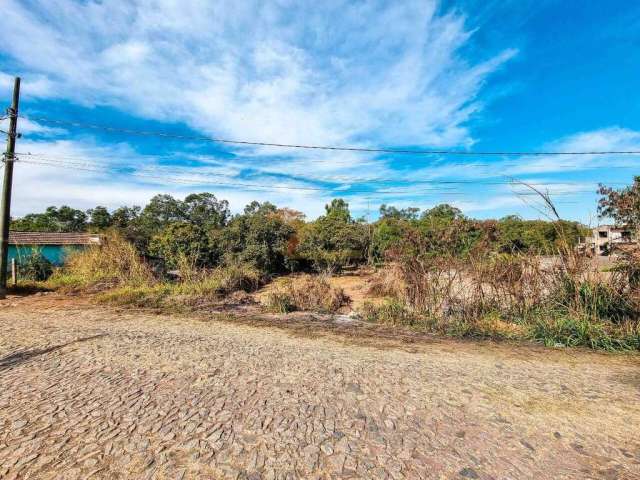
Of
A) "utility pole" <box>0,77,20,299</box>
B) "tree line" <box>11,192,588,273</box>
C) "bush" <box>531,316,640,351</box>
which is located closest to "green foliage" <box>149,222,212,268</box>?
"tree line" <box>11,192,588,273</box>

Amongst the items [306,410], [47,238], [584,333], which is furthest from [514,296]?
[47,238]

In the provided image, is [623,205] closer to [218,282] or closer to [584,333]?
[584,333]

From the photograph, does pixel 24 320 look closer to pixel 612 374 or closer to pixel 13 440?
pixel 13 440

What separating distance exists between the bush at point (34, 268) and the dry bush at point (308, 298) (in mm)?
9049

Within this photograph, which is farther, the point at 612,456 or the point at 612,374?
the point at 612,374

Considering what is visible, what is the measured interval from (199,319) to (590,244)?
307 inches

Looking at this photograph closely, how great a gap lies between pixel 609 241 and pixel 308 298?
251 inches

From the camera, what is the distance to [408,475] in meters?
2.35

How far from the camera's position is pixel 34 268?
497 inches

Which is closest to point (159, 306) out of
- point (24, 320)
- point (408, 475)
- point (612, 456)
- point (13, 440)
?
point (24, 320)

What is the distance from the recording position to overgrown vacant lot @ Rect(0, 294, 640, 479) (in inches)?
95.9

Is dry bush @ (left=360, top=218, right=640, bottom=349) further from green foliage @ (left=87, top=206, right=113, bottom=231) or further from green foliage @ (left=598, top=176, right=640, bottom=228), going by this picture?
green foliage @ (left=87, top=206, right=113, bottom=231)

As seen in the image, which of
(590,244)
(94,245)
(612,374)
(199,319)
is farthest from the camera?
(94,245)

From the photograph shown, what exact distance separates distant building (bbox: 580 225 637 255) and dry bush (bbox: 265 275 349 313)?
5498 millimetres
